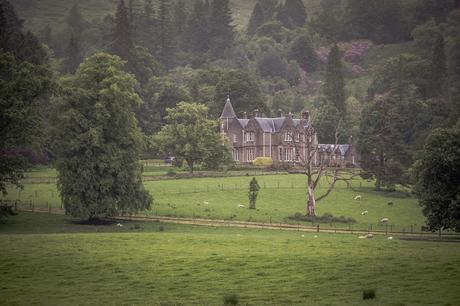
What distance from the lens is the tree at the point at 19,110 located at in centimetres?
6262

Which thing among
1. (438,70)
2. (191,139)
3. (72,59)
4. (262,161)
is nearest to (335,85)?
(438,70)

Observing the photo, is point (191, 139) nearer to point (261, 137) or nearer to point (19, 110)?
point (261, 137)

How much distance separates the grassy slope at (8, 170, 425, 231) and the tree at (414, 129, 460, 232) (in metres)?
9.44

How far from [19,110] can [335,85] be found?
109009 mm

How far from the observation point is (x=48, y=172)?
106m

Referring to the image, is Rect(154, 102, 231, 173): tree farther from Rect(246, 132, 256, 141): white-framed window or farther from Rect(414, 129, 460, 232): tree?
Rect(414, 129, 460, 232): tree

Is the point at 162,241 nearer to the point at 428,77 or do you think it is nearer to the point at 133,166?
the point at 133,166

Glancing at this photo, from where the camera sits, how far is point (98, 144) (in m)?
69.5

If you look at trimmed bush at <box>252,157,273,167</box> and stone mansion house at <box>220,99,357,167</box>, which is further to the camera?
stone mansion house at <box>220,99,357,167</box>

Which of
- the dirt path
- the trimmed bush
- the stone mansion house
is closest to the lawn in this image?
the dirt path

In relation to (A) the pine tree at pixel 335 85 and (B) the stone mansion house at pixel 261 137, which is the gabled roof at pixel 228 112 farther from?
(A) the pine tree at pixel 335 85

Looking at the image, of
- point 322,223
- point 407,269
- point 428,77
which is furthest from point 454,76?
point 407,269

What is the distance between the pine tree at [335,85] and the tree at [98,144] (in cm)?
8743

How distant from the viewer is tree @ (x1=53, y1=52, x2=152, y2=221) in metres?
68.3
